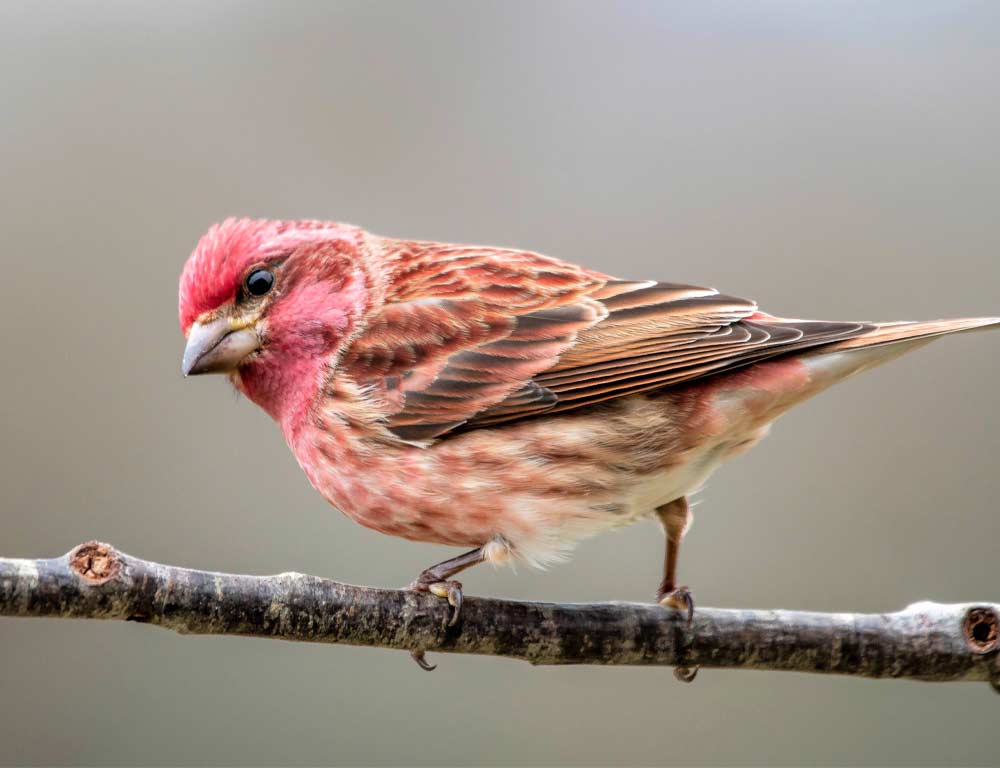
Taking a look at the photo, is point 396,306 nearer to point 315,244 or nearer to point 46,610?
point 315,244

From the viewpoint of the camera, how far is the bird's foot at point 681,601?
4.86 meters

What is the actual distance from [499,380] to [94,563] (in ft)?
6.83

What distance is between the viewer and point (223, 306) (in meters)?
5.00

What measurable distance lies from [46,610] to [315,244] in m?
2.52

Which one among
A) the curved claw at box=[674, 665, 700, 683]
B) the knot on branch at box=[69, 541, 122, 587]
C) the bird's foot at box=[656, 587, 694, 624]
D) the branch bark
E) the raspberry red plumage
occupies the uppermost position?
the raspberry red plumage

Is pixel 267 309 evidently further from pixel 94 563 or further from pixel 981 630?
pixel 981 630

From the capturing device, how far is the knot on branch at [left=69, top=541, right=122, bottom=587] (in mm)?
3391

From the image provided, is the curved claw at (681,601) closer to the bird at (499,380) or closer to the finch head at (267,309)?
the bird at (499,380)

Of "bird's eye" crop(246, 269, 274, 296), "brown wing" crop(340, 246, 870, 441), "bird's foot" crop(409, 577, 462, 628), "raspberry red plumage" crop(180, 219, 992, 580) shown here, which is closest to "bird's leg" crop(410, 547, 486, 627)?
"bird's foot" crop(409, 577, 462, 628)

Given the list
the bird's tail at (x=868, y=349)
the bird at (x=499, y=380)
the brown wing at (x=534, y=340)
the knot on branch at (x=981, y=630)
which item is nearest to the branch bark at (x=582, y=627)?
the knot on branch at (x=981, y=630)

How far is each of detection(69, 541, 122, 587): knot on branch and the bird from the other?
135 cm

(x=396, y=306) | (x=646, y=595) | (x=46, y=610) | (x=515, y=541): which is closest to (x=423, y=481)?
(x=515, y=541)

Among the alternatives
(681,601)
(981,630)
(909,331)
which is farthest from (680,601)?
(909,331)

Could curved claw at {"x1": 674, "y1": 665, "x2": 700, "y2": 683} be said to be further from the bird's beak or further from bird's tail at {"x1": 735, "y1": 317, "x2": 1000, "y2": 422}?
the bird's beak
